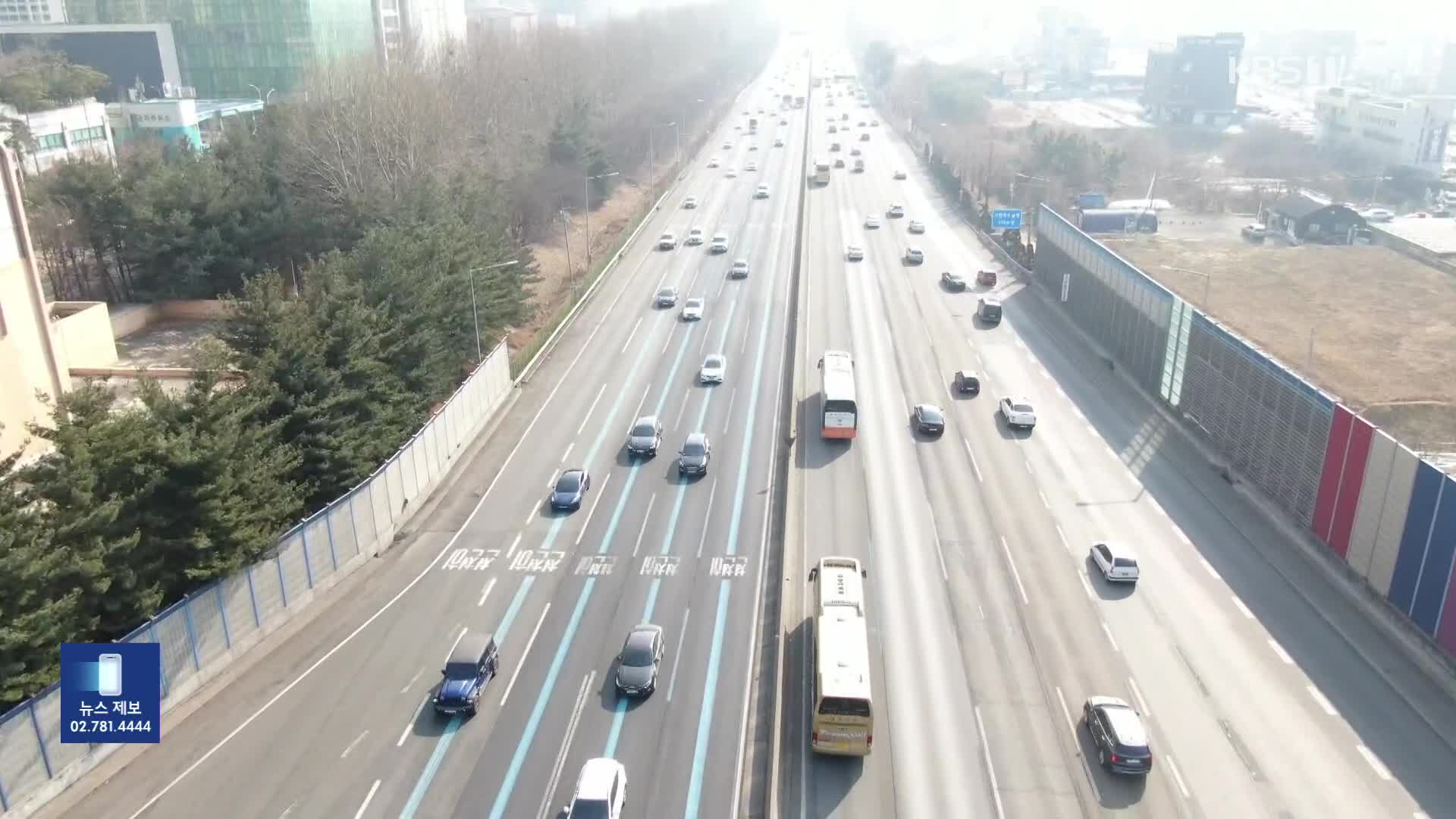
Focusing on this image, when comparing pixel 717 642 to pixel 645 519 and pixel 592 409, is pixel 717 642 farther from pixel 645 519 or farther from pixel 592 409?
pixel 592 409

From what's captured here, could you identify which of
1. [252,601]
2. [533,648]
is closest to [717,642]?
[533,648]

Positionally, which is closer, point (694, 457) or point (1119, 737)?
point (1119, 737)

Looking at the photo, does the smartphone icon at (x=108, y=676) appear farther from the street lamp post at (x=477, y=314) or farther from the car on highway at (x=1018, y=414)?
the car on highway at (x=1018, y=414)

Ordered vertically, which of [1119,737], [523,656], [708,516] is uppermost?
[1119,737]

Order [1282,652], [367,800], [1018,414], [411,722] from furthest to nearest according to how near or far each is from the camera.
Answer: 1. [1018,414]
2. [1282,652]
3. [411,722]
4. [367,800]

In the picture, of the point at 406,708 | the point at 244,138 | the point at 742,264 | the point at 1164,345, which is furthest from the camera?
the point at 742,264

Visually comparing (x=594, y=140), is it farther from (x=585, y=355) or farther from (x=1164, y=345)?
(x=1164, y=345)

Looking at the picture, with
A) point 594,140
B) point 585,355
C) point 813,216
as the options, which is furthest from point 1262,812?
point 594,140

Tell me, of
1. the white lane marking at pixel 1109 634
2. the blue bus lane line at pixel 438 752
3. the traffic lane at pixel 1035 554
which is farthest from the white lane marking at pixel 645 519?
the white lane marking at pixel 1109 634
